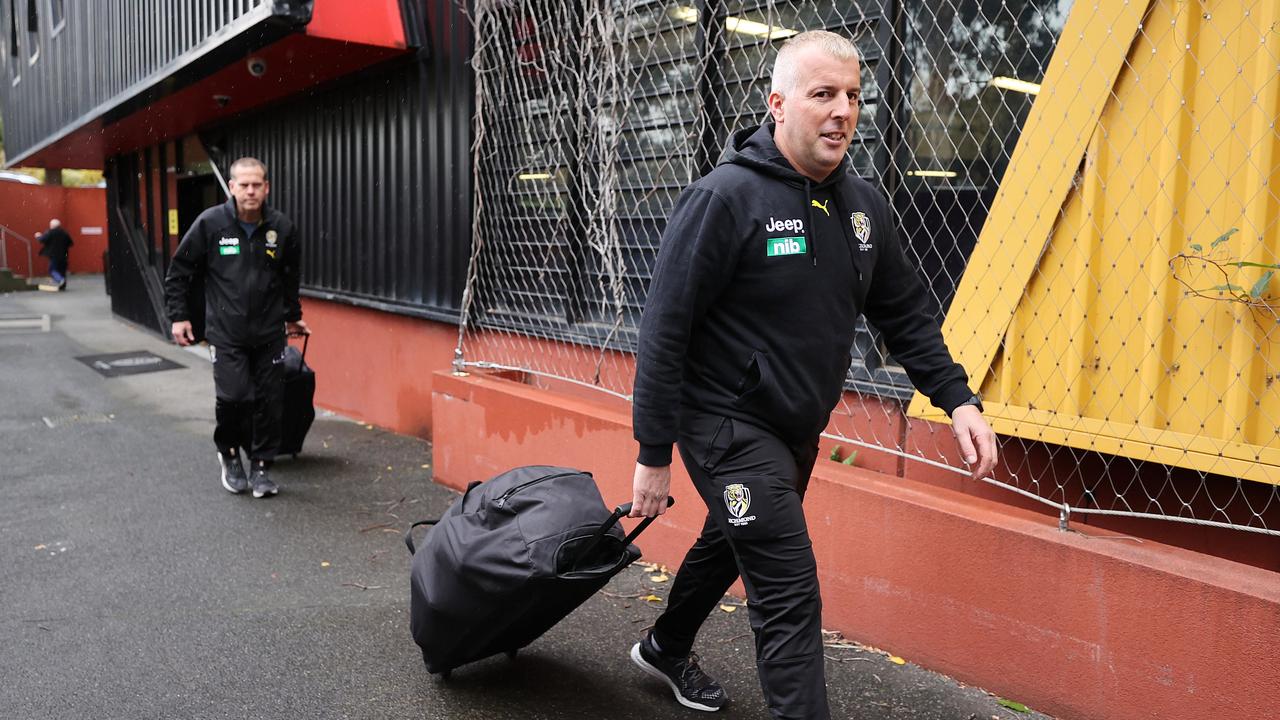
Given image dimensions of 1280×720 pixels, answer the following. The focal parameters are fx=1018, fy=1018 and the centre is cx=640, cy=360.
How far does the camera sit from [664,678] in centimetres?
360

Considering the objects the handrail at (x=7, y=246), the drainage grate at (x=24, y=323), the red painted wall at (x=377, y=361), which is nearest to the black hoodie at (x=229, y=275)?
the red painted wall at (x=377, y=361)

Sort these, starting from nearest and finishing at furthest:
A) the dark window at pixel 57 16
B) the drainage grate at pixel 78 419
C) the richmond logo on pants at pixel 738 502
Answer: the richmond logo on pants at pixel 738 502 → the drainage grate at pixel 78 419 → the dark window at pixel 57 16

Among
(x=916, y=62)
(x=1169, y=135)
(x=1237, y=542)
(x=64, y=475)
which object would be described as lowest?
(x=64, y=475)

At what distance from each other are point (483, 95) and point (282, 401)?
2393 millimetres

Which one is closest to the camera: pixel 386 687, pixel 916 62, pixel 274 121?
pixel 386 687

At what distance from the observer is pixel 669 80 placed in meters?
5.50

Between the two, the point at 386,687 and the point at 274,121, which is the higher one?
the point at 274,121

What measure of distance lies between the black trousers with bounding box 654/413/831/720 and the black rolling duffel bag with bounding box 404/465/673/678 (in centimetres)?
33

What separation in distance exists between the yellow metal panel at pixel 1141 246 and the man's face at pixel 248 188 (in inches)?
169

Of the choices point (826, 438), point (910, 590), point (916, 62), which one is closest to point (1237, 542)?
point (910, 590)

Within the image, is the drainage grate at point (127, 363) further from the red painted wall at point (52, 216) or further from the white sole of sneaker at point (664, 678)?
the red painted wall at point (52, 216)

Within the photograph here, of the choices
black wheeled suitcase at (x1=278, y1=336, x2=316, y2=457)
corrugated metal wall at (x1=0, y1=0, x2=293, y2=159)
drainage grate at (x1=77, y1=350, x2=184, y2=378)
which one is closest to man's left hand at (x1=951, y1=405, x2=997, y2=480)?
black wheeled suitcase at (x1=278, y1=336, x2=316, y2=457)

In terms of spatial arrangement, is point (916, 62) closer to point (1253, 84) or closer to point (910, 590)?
point (1253, 84)

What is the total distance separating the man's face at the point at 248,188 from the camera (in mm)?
6105
